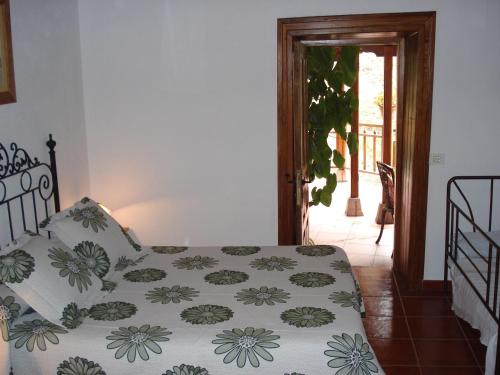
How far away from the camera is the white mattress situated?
324 cm

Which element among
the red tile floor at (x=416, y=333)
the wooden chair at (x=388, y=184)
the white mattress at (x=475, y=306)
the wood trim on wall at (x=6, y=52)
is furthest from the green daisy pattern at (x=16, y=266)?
the wooden chair at (x=388, y=184)

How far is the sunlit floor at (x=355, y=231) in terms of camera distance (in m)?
5.75

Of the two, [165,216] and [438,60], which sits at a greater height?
[438,60]

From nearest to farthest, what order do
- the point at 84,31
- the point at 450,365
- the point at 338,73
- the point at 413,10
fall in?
the point at 450,365 < the point at 413,10 < the point at 84,31 < the point at 338,73

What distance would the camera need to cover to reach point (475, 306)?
12.0 ft

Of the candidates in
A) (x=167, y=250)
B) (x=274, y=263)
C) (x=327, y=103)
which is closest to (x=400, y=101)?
(x=327, y=103)

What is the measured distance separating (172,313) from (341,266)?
3.56ft

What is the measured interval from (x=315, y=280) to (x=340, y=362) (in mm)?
740

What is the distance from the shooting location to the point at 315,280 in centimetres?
333

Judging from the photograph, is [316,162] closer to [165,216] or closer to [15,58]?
[165,216]

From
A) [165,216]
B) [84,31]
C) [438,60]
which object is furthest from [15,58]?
[438,60]

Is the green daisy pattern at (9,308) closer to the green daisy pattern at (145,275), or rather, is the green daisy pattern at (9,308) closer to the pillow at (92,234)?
the pillow at (92,234)

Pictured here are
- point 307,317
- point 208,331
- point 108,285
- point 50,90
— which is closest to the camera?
point 208,331

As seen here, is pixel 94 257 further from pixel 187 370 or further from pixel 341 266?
pixel 341 266
